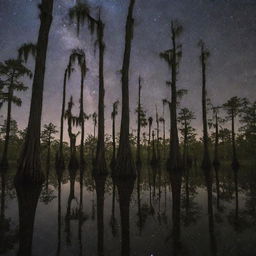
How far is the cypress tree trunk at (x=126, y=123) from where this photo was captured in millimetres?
10562

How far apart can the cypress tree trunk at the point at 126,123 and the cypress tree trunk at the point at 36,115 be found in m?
4.12

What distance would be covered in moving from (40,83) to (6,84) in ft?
48.7

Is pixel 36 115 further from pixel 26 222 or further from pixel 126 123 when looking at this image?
pixel 26 222

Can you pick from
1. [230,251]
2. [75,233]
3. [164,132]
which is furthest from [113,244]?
[164,132]

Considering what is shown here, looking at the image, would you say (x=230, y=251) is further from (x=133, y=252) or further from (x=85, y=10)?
(x=85, y=10)

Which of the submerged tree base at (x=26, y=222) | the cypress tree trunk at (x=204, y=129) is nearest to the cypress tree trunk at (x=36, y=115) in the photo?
the submerged tree base at (x=26, y=222)

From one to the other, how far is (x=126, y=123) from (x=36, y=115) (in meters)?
4.86

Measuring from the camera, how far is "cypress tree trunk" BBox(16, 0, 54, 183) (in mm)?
7698

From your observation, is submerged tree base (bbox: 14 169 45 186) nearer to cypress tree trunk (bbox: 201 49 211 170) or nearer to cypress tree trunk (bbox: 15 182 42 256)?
cypress tree trunk (bbox: 15 182 42 256)

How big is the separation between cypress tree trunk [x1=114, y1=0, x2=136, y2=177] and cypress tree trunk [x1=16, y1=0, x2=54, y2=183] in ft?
13.5

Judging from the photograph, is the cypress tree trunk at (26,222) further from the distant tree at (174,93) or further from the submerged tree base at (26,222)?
the distant tree at (174,93)

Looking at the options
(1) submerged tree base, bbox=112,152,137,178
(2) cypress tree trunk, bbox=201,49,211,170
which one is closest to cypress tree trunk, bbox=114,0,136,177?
(1) submerged tree base, bbox=112,152,137,178

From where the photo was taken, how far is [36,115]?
8430 mm

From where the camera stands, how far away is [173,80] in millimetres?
17922
